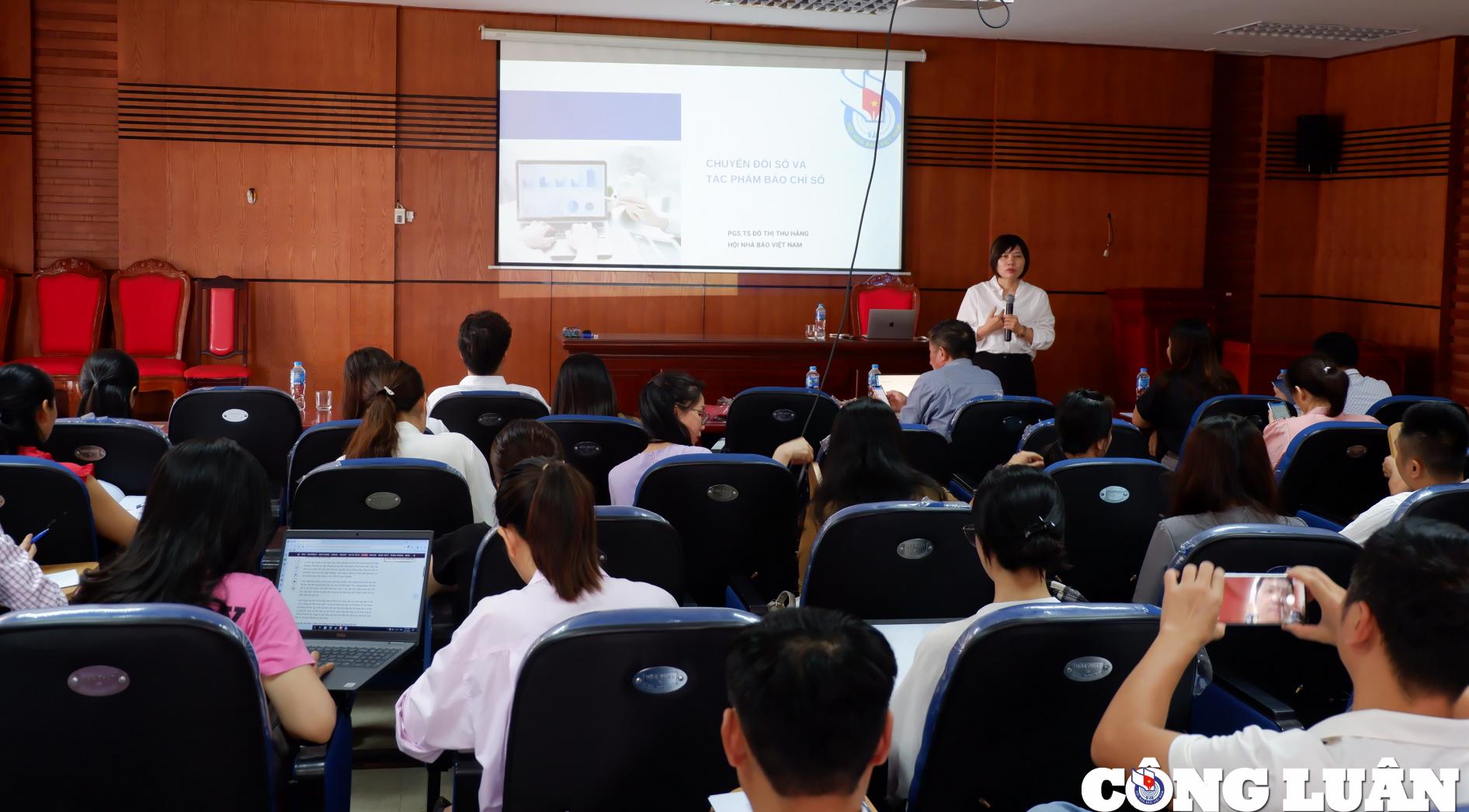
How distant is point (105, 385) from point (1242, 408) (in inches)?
192

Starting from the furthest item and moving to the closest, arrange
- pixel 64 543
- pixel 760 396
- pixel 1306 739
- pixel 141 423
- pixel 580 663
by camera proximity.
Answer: pixel 760 396 → pixel 141 423 → pixel 64 543 → pixel 580 663 → pixel 1306 739

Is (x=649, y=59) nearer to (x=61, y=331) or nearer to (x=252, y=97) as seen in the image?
(x=252, y=97)

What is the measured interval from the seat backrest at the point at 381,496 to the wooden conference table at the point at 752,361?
187 inches

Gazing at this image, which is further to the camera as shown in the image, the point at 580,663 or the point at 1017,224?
the point at 1017,224

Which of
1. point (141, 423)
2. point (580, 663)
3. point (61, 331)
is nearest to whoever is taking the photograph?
point (580, 663)

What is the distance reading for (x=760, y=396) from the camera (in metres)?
5.39

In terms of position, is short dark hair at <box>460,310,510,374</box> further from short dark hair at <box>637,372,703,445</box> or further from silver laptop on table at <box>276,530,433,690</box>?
silver laptop on table at <box>276,530,433,690</box>

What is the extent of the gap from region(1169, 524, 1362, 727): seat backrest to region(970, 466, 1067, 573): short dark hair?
0.42 m

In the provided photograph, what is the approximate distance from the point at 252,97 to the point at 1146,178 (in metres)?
6.92

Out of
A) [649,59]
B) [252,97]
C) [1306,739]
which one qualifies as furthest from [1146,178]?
[1306,739]

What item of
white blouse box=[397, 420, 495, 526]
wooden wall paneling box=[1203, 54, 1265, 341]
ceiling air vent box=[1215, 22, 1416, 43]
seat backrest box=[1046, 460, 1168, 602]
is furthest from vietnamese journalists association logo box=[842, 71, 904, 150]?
white blouse box=[397, 420, 495, 526]

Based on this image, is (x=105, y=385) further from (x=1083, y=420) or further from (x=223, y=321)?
(x=223, y=321)

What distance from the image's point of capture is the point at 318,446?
4270 mm

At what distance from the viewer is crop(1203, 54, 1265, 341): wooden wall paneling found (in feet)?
33.4
